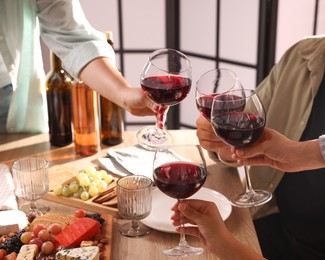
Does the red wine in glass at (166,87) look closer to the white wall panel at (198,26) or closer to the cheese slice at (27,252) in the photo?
the cheese slice at (27,252)

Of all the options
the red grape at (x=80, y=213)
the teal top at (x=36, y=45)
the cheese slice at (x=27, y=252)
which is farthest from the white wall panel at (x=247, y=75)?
the cheese slice at (x=27, y=252)

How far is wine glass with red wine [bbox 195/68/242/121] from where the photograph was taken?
5.29 ft

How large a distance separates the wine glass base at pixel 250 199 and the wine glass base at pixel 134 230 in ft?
0.91

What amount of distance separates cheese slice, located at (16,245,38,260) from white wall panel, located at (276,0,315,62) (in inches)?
85.6

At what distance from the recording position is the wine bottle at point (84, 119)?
197 cm

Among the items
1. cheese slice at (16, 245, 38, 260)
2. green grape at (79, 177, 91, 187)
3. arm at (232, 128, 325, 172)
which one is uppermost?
arm at (232, 128, 325, 172)

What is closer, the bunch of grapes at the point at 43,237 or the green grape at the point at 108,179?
the bunch of grapes at the point at 43,237

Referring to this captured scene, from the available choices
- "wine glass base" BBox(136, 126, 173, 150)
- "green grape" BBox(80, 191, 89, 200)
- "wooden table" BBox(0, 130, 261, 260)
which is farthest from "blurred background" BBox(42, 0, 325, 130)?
"green grape" BBox(80, 191, 89, 200)

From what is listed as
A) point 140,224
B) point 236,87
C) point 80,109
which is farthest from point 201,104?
point 80,109

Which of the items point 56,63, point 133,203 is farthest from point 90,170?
point 56,63

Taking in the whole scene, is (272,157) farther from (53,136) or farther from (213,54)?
(213,54)

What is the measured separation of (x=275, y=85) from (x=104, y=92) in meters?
0.66

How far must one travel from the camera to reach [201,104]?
1611 mm

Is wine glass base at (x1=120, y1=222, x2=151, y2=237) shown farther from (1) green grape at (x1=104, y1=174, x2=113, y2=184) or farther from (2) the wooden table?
(1) green grape at (x1=104, y1=174, x2=113, y2=184)
